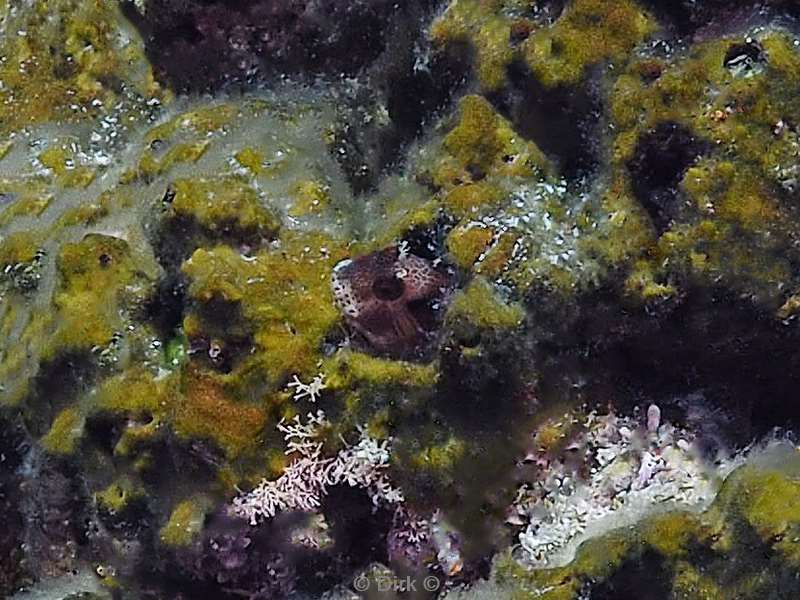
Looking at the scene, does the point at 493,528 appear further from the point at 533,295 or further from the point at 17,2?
the point at 17,2

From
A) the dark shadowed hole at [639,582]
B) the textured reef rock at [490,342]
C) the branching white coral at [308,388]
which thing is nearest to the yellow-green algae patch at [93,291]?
the textured reef rock at [490,342]

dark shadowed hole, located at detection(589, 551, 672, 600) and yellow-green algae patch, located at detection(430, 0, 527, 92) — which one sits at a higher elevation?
yellow-green algae patch, located at detection(430, 0, 527, 92)

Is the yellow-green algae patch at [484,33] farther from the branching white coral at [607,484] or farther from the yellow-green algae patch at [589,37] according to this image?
the branching white coral at [607,484]

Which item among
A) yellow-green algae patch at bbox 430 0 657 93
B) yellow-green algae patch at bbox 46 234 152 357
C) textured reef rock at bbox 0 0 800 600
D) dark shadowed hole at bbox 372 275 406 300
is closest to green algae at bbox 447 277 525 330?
textured reef rock at bbox 0 0 800 600

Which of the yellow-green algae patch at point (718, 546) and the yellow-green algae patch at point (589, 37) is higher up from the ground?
the yellow-green algae patch at point (589, 37)

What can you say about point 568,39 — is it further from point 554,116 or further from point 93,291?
point 93,291

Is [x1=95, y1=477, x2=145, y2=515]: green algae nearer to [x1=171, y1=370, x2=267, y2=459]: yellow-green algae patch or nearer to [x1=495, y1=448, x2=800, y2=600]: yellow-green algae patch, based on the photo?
[x1=171, y1=370, x2=267, y2=459]: yellow-green algae patch
